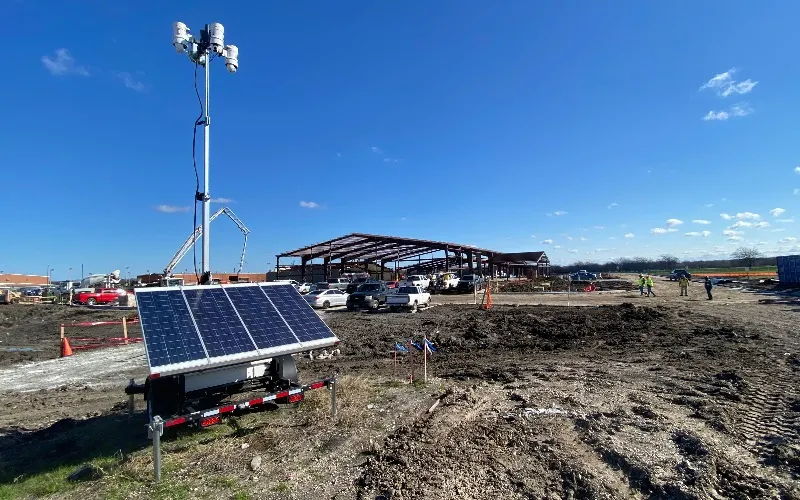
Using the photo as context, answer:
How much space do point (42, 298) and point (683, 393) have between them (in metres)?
56.9

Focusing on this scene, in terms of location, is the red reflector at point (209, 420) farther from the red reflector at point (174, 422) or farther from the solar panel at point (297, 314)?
the solar panel at point (297, 314)

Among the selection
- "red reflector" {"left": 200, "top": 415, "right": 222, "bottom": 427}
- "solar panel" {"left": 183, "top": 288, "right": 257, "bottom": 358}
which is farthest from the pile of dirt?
"red reflector" {"left": 200, "top": 415, "right": 222, "bottom": 427}

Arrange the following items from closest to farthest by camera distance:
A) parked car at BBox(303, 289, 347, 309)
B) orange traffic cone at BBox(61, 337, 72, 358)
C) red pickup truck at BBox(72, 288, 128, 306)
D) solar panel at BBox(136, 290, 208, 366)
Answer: solar panel at BBox(136, 290, 208, 366) < orange traffic cone at BBox(61, 337, 72, 358) < parked car at BBox(303, 289, 347, 309) < red pickup truck at BBox(72, 288, 128, 306)

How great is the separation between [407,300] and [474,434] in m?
23.0

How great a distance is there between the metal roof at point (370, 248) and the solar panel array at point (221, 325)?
137 ft

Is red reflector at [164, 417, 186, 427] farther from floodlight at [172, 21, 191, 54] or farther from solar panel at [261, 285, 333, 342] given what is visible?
floodlight at [172, 21, 191, 54]

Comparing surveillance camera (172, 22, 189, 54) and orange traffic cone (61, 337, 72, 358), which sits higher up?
surveillance camera (172, 22, 189, 54)

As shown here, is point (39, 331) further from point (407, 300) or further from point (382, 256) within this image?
point (382, 256)

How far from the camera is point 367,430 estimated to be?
6.83 m

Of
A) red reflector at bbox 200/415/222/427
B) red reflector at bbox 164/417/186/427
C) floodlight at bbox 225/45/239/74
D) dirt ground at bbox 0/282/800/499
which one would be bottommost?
dirt ground at bbox 0/282/800/499

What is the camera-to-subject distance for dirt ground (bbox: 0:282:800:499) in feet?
16.5

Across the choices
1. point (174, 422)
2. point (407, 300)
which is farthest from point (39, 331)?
point (174, 422)

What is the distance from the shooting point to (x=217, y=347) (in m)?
6.21

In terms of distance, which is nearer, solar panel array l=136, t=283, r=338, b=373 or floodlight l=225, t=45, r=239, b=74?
solar panel array l=136, t=283, r=338, b=373
